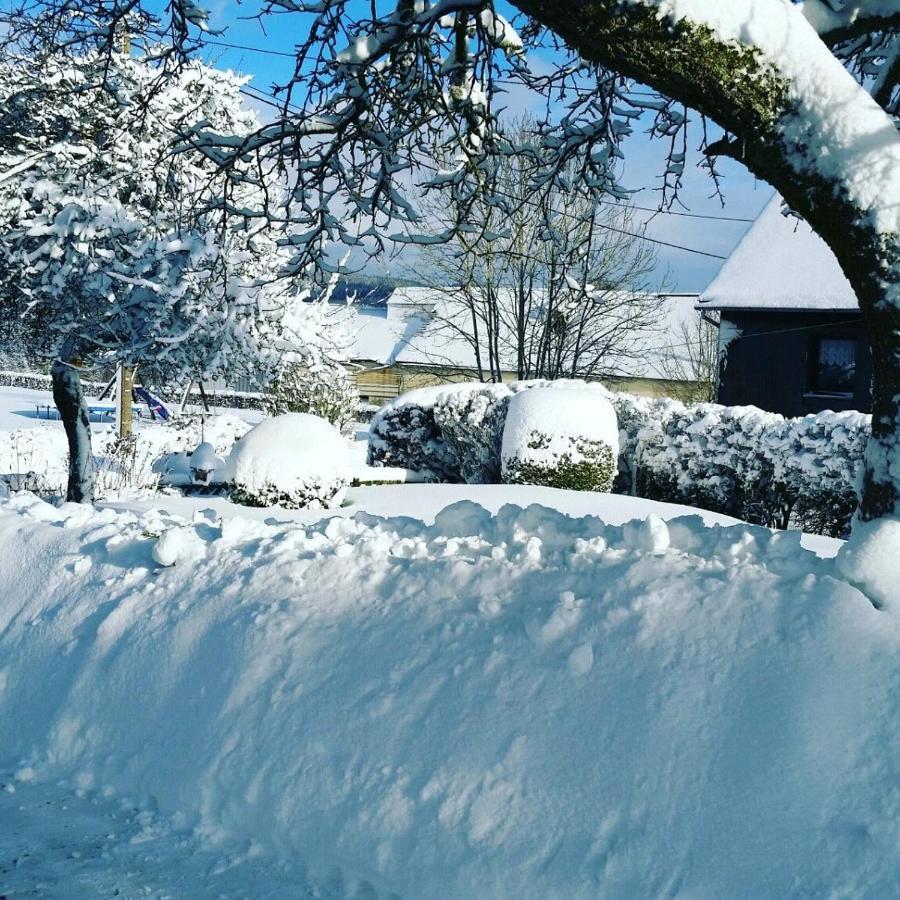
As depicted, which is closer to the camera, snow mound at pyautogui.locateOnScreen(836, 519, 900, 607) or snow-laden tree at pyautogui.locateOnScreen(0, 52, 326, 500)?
snow mound at pyautogui.locateOnScreen(836, 519, 900, 607)

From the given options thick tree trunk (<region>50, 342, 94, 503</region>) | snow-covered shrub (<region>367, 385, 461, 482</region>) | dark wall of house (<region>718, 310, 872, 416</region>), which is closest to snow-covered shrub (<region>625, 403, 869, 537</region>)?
snow-covered shrub (<region>367, 385, 461, 482</region>)

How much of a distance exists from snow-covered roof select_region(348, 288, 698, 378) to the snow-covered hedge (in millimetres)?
14121

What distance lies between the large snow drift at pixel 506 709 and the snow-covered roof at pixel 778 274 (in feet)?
48.8

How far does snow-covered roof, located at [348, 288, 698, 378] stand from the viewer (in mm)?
30453

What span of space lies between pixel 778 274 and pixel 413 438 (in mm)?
9406

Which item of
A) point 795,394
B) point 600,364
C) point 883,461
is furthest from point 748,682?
point 600,364

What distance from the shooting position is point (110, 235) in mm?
9680

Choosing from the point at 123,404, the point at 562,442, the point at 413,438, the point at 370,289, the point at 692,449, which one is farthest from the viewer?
the point at 370,289

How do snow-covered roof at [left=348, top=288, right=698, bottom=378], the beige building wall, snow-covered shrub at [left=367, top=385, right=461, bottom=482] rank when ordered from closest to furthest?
snow-covered shrub at [left=367, top=385, right=461, bottom=482], snow-covered roof at [left=348, top=288, right=698, bottom=378], the beige building wall

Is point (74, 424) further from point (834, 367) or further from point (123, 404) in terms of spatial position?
point (834, 367)

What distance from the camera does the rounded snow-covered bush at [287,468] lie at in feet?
31.0

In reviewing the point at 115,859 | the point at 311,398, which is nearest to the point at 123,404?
the point at 311,398

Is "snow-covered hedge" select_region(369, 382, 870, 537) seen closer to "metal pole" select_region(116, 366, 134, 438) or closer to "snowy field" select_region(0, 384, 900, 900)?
"metal pole" select_region(116, 366, 134, 438)

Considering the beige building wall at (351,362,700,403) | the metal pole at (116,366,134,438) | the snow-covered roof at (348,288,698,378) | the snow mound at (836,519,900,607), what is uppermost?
the snow-covered roof at (348,288,698,378)
